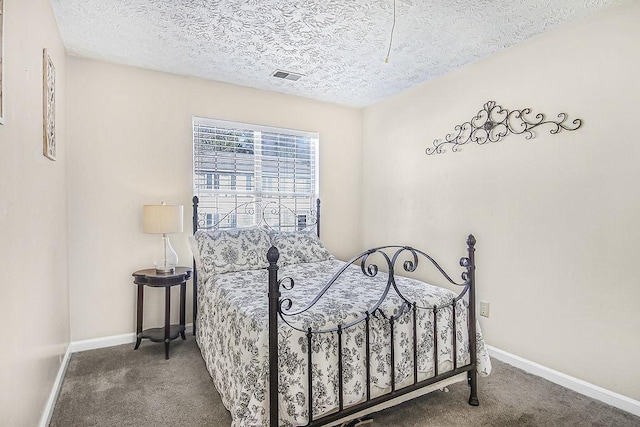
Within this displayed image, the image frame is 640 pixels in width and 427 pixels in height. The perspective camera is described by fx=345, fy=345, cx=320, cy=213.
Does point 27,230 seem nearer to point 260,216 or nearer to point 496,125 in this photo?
point 260,216

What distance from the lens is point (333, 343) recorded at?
1.71 m

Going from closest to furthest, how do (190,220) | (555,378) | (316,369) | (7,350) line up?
1. (7,350)
2. (316,369)
3. (555,378)
4. (190,220)

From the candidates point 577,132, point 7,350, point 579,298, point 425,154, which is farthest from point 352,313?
point 425,154

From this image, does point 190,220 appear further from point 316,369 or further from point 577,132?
point 577,132

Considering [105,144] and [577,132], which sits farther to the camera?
[105,144]

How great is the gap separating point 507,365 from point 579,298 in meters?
0.75

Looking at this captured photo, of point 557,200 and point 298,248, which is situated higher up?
point 557,200

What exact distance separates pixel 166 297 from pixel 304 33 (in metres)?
2.28

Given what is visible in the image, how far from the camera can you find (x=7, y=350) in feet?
4.22

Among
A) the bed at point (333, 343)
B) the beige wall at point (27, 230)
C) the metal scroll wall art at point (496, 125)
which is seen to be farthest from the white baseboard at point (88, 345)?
the metal scroll wall art at point (496, 125)

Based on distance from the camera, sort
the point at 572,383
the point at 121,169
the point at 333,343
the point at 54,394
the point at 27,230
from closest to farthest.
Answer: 1. the point at 27,230
2. the point at 333,343
3. the point at 54,394
4. the point at 572,383
5. the point at 121,169

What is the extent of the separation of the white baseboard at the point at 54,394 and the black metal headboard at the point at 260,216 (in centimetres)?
96

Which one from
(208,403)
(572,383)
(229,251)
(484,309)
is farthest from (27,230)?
(572,383)

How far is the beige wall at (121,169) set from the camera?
2867 millimetres
